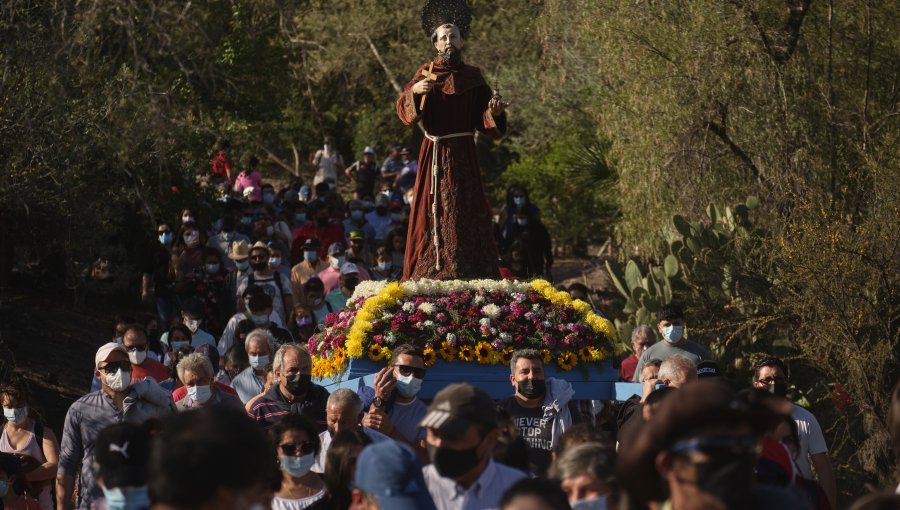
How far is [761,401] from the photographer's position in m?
4.11

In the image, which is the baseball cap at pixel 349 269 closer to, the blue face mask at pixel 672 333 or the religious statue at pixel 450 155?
the religious statue at pixel 450 155

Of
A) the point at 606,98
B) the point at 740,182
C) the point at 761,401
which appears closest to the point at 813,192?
the point at 740,182

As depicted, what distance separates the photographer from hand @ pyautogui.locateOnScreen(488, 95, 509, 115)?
11766mm

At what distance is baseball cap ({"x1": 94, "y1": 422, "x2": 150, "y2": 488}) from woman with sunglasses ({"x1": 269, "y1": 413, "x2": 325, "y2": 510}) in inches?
58.7

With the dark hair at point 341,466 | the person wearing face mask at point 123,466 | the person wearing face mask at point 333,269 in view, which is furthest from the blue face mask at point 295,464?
the person wearing face mask at point 333,269

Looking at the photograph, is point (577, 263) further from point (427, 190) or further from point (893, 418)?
point (893, 418)

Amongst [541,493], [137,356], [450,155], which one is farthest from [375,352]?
[541,493]

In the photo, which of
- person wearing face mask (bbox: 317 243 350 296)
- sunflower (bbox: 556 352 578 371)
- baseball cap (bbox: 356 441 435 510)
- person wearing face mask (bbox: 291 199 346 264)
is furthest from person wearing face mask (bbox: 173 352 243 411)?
person wearing face mask (bbox: 291 199 346 264)

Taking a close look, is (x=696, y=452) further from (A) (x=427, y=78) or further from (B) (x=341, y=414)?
(A) (x=427, y=78)

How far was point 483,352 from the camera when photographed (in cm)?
1084

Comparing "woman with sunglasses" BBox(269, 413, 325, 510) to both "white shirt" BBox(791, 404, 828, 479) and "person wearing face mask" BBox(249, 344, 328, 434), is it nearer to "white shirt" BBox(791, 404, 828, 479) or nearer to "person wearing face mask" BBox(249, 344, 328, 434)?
"person wearing face mask" BBox(249, 344, 328, 434)

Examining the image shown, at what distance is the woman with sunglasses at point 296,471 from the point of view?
655 cm

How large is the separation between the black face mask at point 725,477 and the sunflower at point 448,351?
6.78 metres

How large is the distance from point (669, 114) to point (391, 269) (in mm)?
3463
